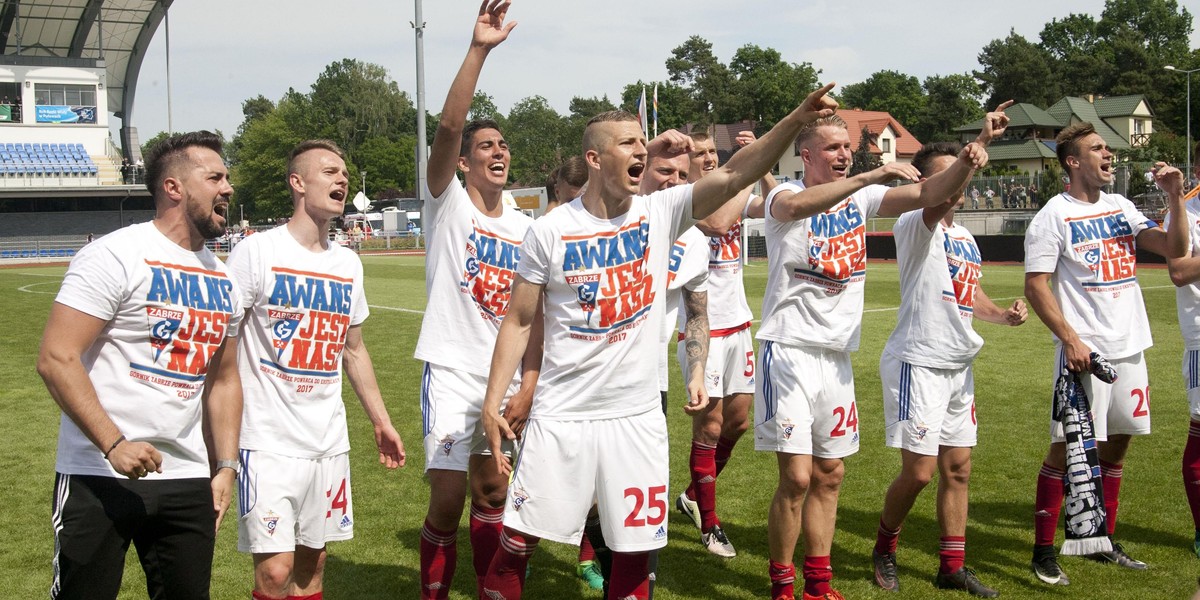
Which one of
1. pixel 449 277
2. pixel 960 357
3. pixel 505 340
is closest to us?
pixel 505 340

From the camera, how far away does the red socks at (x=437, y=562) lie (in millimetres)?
5020

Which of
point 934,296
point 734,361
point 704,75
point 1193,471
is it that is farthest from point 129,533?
point 704,75

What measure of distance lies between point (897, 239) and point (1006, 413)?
549 cm

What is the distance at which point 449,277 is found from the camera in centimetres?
504

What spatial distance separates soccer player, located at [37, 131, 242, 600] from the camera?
347 cm

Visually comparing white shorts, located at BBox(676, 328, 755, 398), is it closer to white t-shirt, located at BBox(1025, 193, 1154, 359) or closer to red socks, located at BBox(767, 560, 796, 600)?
red socks, located at BBox(767, 560, 796, 600)

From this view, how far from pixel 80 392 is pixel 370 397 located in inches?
60.3

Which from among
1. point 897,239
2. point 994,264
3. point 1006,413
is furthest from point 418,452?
point 994,264

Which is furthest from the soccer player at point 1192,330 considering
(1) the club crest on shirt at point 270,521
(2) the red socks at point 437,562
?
(1) the club crest on shirt at point 270,521

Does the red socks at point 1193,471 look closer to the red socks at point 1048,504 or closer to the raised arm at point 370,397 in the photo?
the red socks at point 1048,504

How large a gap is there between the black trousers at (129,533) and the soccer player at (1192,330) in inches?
219

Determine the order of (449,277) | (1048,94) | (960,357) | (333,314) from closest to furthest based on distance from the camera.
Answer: (333,314)
(449,277)
(960,357)
(1048,94)

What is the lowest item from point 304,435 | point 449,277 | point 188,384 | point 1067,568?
point 1067,568

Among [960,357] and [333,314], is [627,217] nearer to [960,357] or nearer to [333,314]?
[333,314]
